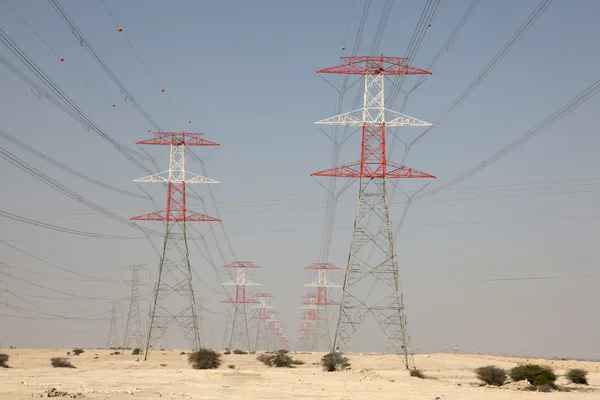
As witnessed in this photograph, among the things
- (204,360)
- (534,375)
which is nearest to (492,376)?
(534,375)

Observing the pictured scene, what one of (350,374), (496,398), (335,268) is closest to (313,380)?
(350,374)

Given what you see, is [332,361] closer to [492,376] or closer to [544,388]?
[492,376]

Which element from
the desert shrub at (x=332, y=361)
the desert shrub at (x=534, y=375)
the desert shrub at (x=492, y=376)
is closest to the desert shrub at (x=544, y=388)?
the desert shrub at (x=534, y=375)

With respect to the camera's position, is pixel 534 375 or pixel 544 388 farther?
pixel 534 375

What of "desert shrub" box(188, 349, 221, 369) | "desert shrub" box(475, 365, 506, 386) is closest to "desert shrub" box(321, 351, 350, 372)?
"desert shrub" box(188, 349, 221, 369)

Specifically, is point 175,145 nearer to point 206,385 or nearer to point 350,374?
point 350,374

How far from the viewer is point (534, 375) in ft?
183

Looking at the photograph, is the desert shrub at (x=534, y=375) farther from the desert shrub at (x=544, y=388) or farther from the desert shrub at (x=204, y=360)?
the desert shrub at (x=204, y=360)

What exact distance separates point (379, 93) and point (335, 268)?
70.7 m

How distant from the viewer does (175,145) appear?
80.8m

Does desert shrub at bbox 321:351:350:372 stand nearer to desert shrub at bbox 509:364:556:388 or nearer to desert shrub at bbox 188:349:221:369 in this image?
desert shrub at bbox 188:349:221:369

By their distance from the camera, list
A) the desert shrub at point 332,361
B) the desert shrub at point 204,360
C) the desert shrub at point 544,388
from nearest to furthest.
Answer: the desert shrub at point 544,388
the desert shrub at point 332,361
the desert shrub at point 204,360

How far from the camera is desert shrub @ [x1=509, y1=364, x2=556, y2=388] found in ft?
177

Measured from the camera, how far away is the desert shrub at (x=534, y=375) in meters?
54.1
